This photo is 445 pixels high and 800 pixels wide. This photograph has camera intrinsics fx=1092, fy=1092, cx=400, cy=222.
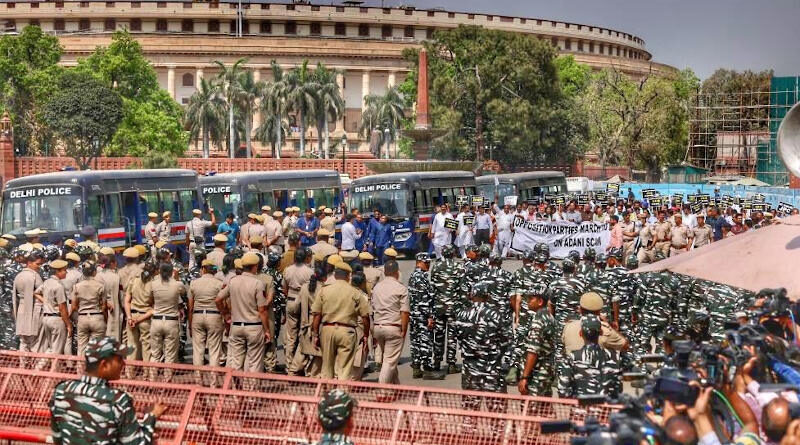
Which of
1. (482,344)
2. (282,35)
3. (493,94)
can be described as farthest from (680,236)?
(282,35)

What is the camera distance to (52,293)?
13.1 metres

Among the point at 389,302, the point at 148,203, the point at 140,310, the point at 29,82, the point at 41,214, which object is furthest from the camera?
the point at 29,82

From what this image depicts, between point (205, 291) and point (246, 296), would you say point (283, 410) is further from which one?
point (205, 291)

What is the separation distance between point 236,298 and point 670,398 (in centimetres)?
780

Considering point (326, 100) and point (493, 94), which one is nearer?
point (493, 94)

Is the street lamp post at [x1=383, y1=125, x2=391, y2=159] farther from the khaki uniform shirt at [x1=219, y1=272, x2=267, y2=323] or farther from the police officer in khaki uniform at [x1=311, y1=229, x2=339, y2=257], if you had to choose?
the khaki uniform shirt at [x1=219, y1=272, x2=267, y2=323]

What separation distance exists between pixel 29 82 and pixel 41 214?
4900cm

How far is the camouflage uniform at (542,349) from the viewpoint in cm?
1004

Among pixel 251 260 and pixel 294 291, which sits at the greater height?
pixel 251 260

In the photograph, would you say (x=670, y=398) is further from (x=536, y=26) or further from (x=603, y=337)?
(x=536, y=26)

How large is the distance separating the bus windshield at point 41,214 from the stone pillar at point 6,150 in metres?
45.1

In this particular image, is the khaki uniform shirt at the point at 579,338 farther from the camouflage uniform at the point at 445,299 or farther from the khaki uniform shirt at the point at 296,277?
the khaki uniform shirt at the point at 296,277

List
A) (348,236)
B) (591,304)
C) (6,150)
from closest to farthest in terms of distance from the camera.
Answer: (591,304)
(348,236)
(6,150)

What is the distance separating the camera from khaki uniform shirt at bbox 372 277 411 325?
488 inches
